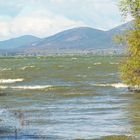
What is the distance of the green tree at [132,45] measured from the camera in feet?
87.1

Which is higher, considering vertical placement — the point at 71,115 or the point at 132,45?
the point at 132,45

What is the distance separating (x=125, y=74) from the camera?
92.5 feet

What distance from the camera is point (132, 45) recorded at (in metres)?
27.1

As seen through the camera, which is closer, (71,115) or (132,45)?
(132,45)

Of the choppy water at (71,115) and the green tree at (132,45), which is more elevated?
the green tree at (132,45)

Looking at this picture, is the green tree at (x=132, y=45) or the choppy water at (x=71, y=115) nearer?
the green tree at (x=132, y=45)

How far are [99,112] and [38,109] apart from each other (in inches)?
235

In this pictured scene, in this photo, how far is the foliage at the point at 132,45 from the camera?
87.1 ft

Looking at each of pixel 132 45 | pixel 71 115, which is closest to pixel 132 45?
pixel 132 45

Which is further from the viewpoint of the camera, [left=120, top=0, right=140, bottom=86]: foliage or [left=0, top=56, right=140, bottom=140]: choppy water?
[left=0, top=56, right=140, bottom=140]: choppy water

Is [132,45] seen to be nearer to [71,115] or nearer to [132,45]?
[132,45]

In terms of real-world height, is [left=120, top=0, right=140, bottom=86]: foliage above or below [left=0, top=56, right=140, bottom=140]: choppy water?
above

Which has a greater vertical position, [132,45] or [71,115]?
[132,45]

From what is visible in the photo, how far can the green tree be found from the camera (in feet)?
87.1
